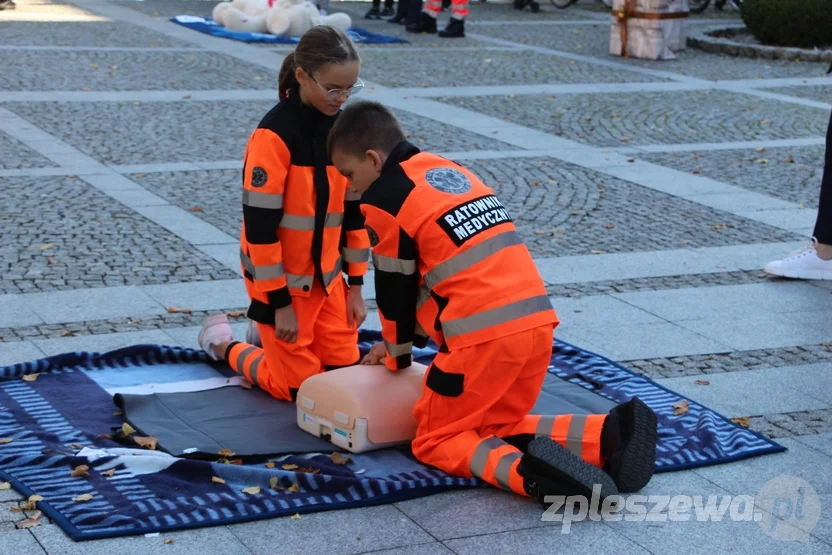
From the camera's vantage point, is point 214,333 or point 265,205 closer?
point 265,205

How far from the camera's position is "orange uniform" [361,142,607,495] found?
3.82 meters

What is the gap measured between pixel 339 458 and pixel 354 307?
88 centimetres

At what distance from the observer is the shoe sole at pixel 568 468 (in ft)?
11.8

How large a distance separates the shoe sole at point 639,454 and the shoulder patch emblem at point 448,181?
91cm

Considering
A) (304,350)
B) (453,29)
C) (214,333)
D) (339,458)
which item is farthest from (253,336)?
(453,29)

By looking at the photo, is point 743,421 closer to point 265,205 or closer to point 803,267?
point 265,205

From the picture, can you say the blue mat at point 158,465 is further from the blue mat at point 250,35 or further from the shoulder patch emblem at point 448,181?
the blue mat at point 250,35

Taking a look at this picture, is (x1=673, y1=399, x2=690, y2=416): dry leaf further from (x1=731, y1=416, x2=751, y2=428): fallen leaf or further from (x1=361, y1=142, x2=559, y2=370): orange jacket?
(x1=361, y1=142, x2=559, y2=370): orange jacket

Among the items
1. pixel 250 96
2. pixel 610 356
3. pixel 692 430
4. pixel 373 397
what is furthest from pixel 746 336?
pixel 250 96

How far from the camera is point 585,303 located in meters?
6.05

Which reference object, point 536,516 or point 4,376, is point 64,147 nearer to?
point 4,376

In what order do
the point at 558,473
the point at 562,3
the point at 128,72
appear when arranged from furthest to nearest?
the point at 562,3 → the point at 128,72 → the point at 558,473

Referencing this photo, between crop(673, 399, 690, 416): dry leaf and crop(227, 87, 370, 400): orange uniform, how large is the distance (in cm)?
127

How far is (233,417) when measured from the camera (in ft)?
14.5
